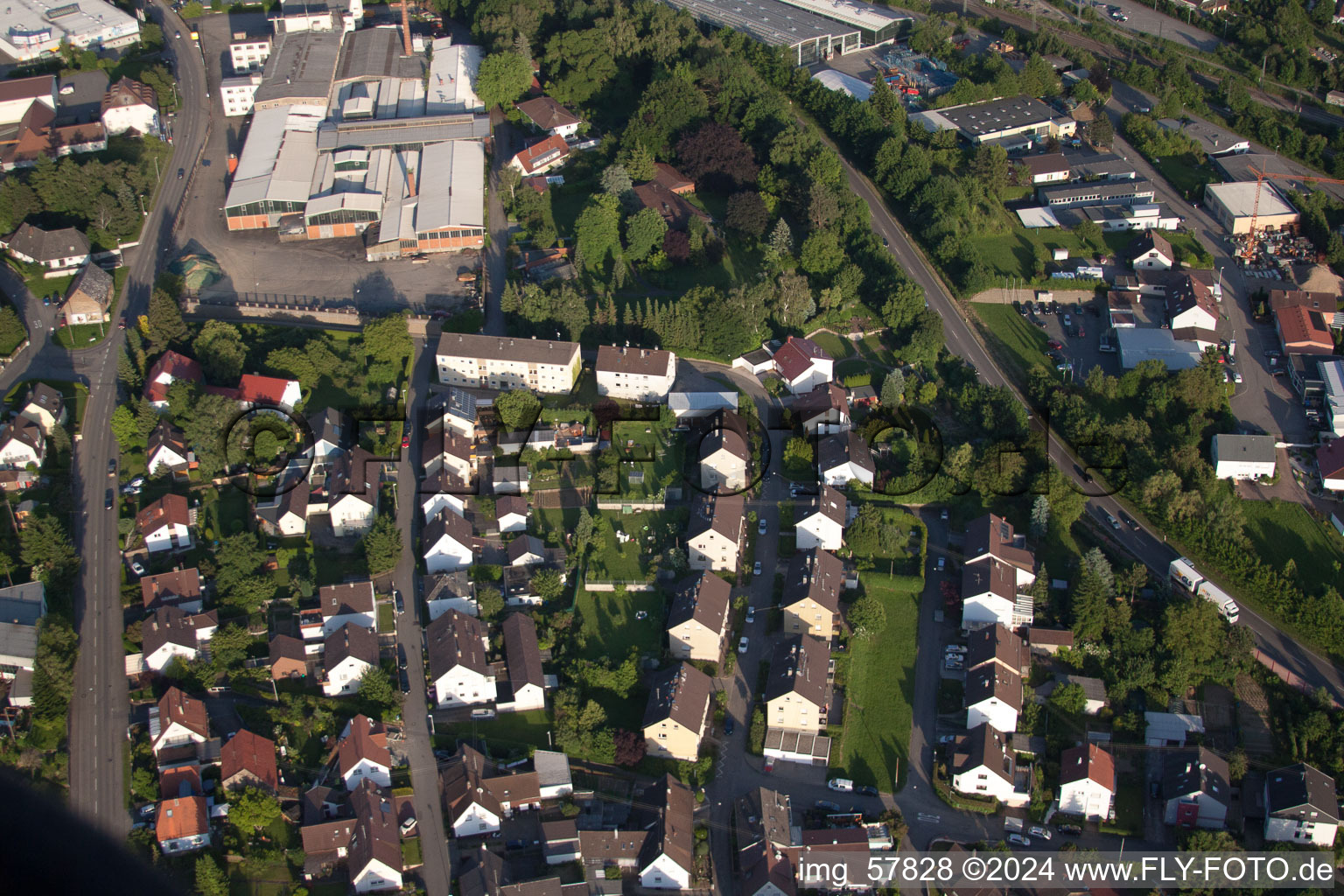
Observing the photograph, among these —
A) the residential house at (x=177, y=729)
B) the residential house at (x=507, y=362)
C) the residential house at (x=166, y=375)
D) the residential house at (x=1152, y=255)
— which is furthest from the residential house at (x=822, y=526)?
the residential house at (x=166, y=375)

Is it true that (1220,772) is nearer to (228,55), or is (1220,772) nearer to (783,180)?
(783,180)

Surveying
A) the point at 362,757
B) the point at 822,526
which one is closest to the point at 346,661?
the point at 362,757

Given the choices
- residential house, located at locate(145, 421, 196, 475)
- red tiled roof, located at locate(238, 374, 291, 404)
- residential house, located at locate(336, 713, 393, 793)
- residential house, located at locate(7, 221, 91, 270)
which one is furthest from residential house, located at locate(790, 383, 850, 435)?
residential house, located at locate(7, 221, 91, 270)

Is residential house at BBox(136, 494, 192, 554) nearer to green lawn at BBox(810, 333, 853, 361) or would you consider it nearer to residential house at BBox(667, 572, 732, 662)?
residential house at BBox(667, 572, 732, 662)

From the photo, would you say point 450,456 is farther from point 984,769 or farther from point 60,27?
point 60,27

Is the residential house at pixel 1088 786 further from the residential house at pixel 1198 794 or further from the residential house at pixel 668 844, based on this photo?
the residential house at pixel 668 844

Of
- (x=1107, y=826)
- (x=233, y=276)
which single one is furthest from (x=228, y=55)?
(x=1107, y=826)
